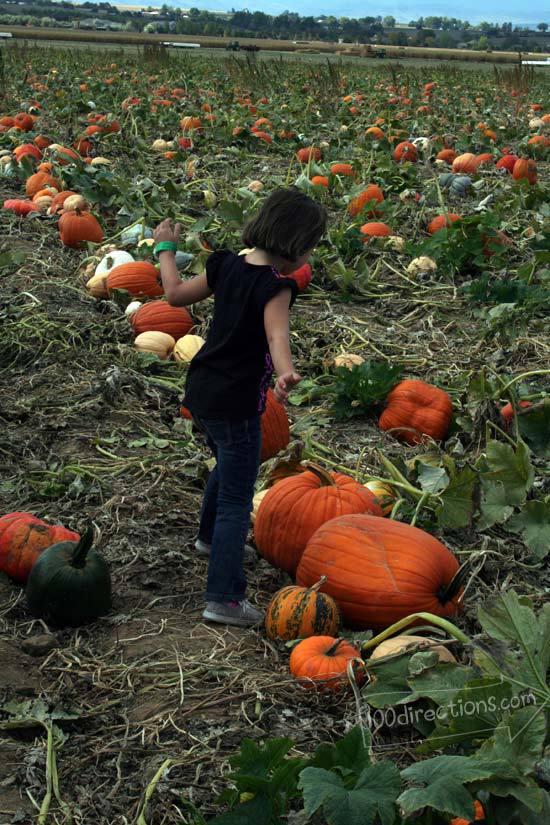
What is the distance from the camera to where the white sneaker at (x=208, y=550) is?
3.62m

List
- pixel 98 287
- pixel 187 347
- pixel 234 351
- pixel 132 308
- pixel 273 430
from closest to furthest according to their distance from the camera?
pixel 234 351 → pixel 273 430 → pixel 187 347 → pixel 132 308 → pixel 98 287

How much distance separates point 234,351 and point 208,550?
777mm

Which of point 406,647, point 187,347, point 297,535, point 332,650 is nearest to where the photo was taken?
point 406,647

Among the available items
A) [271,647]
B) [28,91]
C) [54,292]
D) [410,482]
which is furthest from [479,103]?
[271,647]

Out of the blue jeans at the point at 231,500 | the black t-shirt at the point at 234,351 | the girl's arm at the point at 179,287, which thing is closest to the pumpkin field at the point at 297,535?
the blue jeans at the point at 231,500

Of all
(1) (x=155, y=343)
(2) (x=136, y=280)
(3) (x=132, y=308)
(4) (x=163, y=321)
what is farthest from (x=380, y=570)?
(2) (x=136, y=280)

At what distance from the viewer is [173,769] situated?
96.0 inches

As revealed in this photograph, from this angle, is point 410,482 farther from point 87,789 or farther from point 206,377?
point 87,789

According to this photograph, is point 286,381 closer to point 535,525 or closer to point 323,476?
point 323,476

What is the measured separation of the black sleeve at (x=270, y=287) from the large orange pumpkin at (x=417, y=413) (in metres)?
1.50

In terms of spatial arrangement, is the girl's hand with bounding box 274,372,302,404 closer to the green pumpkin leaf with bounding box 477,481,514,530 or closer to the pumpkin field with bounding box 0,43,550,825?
the pumpkin field with bounding box 0,43,550,825

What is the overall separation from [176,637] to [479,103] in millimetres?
14962

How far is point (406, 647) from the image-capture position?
109 inches

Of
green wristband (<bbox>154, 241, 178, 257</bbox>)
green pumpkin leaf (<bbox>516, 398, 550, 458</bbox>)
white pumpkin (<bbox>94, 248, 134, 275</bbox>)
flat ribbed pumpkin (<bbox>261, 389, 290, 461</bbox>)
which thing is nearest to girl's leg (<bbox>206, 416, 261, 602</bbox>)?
green wristband (<bbox>154, 241, 178, 257</bbox>)
